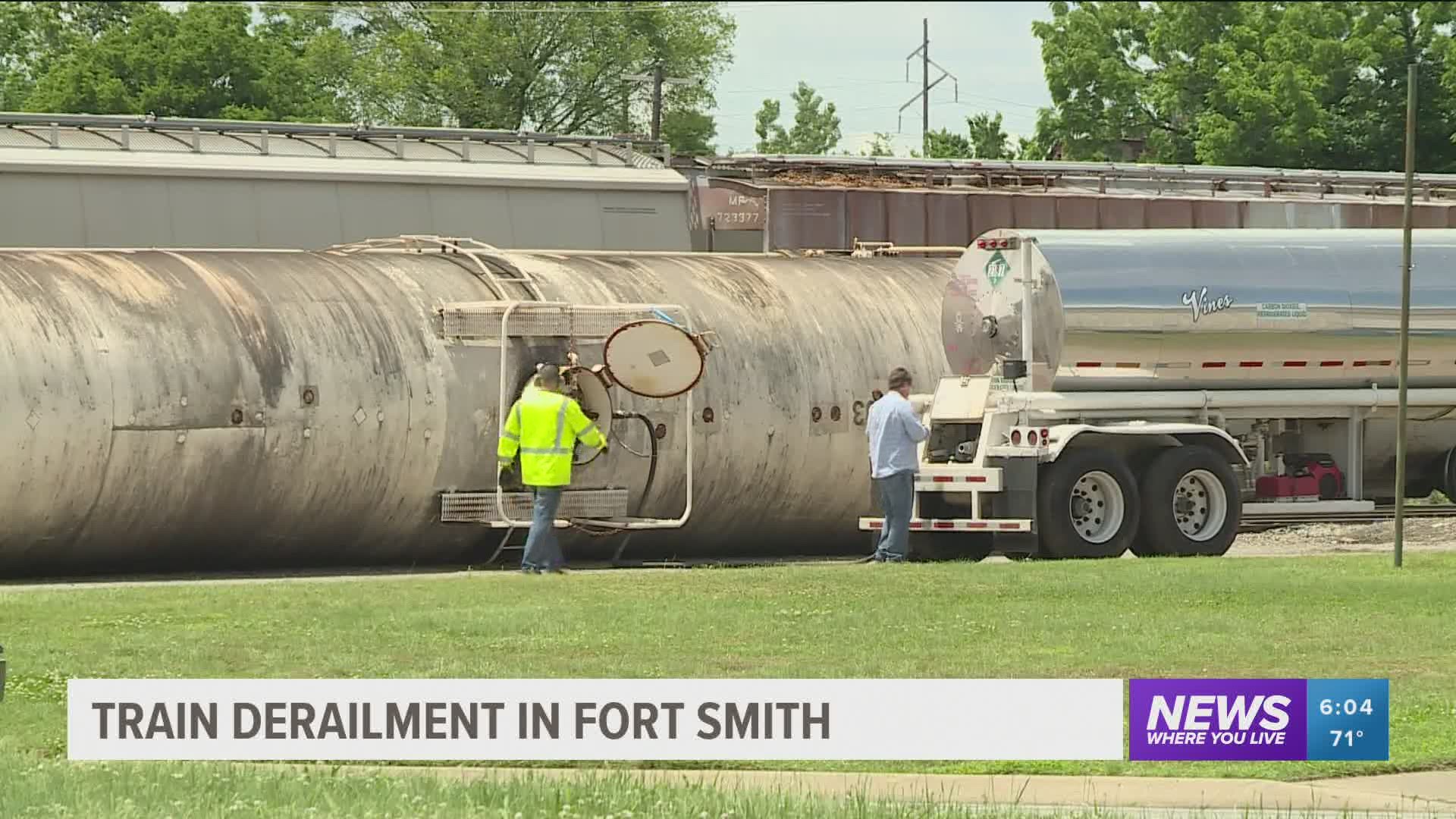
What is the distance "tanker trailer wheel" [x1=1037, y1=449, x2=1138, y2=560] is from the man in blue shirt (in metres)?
1.32

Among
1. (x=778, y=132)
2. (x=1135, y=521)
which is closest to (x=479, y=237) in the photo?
(x=1135, y=521)

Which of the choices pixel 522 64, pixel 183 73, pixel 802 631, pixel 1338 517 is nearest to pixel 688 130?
pixel 522 64

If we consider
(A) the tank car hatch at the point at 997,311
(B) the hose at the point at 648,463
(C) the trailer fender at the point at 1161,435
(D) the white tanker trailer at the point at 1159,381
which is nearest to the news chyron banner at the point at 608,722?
(C) the trailer fender at the point at 1161,435

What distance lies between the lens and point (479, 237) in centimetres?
3662

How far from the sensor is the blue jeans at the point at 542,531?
19.9 metres

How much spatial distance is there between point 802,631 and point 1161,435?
851 cm

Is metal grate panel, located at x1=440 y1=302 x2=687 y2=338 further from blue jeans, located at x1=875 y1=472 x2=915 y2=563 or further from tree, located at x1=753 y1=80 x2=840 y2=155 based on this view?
tree, located at x1=753 y1=80 x2=840 y2=155

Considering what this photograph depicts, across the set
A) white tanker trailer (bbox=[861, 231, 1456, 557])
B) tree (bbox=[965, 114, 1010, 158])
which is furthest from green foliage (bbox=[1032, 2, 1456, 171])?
white tanker trailer (bbox=[861, 231, 1456, 557])

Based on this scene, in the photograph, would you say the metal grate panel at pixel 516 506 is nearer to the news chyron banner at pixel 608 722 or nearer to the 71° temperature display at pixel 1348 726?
the news chyron banner at pixel 608 722

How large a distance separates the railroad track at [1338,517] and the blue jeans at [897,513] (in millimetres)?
4073

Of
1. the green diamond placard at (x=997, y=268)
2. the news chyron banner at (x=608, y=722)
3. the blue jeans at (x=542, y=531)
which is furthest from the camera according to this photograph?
the green diamond placard at (x=997, y=268)

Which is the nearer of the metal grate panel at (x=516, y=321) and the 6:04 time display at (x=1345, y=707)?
the 6:04 time display at (x=1345, y=707)

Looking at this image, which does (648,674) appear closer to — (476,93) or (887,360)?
(887,360)

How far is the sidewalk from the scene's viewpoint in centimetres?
991
